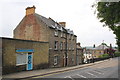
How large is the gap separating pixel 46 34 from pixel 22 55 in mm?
7894

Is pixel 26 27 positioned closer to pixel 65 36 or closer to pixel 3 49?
pixel 65 36

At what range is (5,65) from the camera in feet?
53.3

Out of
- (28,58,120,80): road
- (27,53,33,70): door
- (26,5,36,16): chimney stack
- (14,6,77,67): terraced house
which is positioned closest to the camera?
(28,58,120,80): road

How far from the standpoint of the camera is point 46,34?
26.0 m


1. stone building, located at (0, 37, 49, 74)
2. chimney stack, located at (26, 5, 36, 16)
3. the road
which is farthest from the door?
chimney stack, located at (26, 5, 36, 16)

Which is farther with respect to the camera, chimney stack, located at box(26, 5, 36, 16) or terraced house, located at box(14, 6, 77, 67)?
chimney stack, located at box(26, 5, 36, 16)

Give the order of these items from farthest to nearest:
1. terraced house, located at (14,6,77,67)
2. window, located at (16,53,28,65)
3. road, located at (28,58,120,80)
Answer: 1. terraced house, located at (14,6,77,67)
2. window, located at (16,53,28,65)
3. road, located at (28,58,120,80)

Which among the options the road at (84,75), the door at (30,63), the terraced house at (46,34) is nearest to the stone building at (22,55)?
the door at (30,63)

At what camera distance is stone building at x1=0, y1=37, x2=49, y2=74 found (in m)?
16.4

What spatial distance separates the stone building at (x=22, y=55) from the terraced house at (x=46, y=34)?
7.92ft

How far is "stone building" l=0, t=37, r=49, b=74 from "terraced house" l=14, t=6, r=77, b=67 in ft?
7.92

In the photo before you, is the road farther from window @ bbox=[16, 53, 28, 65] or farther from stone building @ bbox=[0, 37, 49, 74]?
window @ bbox=[16, 53, 28, 65]

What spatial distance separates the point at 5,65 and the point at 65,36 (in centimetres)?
1862

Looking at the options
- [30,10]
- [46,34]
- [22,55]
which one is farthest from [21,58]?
[30,10]
